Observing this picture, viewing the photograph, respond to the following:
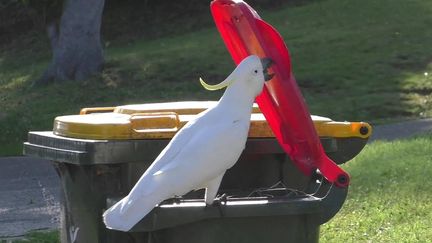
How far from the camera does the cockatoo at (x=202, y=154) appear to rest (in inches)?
154

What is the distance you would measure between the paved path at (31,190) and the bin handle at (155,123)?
3.27 metres

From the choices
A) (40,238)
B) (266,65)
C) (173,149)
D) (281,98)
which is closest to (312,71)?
(40,238)

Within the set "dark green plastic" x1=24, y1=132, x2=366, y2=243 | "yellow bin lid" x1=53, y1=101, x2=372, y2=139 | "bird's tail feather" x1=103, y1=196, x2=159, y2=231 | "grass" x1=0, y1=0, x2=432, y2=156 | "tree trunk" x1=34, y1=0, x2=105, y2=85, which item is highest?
"yellow bin lid" x1=53, y1=101, x2=372, y2=139

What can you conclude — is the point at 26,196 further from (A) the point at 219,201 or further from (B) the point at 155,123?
(A) the point at 219,201

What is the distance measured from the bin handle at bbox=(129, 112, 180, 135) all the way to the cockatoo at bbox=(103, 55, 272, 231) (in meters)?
0.29

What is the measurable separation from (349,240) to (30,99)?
31.2 feet

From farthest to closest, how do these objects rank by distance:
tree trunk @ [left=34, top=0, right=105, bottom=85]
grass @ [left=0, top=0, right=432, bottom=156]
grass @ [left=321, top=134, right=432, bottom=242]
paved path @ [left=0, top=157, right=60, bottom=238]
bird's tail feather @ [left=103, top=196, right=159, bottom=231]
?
tree trunk @ [left=34, top=0, right=105, bottom=85], grass @ [left=0, top=0, right=432, bottom=156], paved path @ [left=0, top=157, right=60, bottom=238], grass @ [left=321, top=134, right=432, bottom=242], bird's tail feather @ [left=103, top=196, right=159, bottom=231]

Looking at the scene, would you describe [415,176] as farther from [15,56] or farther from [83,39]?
[15,56]

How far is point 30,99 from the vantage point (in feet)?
50.0

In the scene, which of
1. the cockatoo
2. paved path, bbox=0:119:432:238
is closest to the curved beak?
the cockatoo

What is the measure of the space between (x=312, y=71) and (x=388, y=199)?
306 inches

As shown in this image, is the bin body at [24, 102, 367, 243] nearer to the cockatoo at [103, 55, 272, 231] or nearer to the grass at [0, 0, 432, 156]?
the cockatoo at [103, 55, 272, 231]

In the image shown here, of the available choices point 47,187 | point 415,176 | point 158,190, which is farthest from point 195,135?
point 47,187

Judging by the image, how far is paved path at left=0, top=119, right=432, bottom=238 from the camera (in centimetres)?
793
